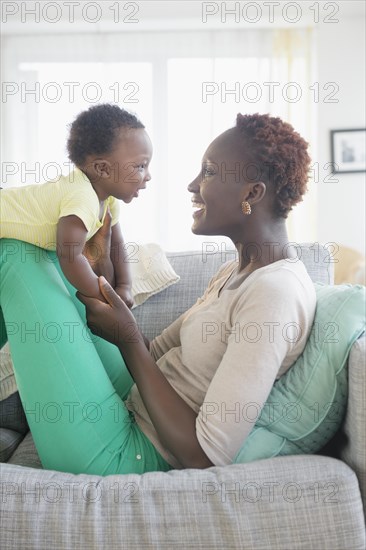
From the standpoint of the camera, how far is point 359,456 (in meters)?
1.21

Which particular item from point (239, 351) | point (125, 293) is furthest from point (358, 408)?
point (125, 293)

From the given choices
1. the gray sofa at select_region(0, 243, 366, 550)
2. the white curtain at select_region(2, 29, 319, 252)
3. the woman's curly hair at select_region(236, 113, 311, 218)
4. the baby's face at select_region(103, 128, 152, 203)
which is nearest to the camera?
the gray sofa at select_region(0, 243, 366, 550)

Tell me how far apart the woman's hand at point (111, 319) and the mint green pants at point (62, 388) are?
43 millimetres

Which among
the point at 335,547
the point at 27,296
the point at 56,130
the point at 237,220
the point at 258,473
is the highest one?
the point at 56,130

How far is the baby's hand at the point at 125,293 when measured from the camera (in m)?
1.78

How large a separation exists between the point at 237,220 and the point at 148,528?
2.32 ft

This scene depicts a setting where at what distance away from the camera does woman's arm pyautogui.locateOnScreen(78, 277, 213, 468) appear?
126 cm

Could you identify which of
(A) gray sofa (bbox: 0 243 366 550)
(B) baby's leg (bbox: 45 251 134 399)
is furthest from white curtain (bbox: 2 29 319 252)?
(A) gray sofa (bbox: 0 243 366 550)

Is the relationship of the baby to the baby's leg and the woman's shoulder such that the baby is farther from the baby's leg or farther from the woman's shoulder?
the woman's shoulder

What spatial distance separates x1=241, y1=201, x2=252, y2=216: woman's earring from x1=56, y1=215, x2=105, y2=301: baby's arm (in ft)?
1.27

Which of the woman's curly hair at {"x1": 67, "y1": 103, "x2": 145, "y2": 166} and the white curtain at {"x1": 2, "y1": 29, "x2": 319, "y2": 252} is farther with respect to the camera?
the white curtain at {"x1": 2, "y1": 29, "x2": 319, "y2": 252}

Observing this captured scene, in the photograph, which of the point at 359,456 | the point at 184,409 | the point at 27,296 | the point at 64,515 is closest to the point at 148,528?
the point at 64,515

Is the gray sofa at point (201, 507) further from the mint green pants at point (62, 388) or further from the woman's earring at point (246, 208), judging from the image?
the woman's earring at point (246, 208)

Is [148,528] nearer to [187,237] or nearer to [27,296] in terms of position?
[27,296]
